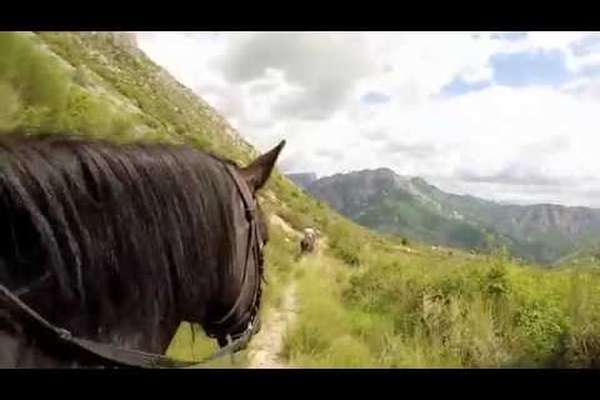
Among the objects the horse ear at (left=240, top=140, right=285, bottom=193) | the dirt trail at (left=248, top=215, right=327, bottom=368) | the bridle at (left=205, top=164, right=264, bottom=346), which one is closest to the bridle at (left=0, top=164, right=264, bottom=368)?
the bridle at (left=205, top=164, right=264, bottom=346)

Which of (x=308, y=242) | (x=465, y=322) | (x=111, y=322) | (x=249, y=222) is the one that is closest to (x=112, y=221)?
(x=111, y=322)

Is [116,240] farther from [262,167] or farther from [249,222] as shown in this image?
[262,167]

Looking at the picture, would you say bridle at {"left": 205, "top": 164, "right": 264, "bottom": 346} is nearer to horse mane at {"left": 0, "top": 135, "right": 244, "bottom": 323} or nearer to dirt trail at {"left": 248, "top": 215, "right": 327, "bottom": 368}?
horse mane at {"left": 0, "top": 135, "right": 244, "bottom": 323}

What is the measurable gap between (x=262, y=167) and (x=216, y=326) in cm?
53

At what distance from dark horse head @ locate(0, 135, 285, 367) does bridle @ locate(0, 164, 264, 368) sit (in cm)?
1

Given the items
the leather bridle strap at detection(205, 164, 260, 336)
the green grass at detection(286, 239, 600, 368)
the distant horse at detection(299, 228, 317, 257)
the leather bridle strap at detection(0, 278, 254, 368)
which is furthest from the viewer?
the distant horse at detection(299, 228, 317, 257)

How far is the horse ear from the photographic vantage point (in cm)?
237

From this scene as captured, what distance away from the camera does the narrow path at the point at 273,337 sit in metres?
4.96

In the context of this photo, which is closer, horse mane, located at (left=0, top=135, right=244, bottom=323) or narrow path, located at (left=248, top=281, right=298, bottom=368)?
horse mane, located at (left=0, top=135, right=244, bottom=323)

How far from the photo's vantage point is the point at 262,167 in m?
2.40

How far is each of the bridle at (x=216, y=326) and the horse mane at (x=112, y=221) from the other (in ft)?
0.27
